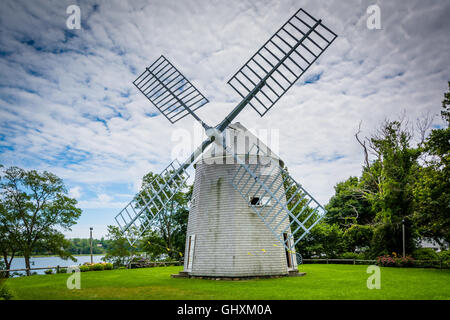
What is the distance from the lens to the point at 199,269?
13.0m

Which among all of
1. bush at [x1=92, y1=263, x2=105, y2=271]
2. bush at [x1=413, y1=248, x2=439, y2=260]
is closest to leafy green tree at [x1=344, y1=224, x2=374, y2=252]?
bush at [x1=413, y1=248, x2=439, y2=260]

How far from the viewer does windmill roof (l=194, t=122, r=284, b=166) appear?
13828mm

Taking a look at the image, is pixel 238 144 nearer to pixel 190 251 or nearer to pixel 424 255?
pixel 190 251

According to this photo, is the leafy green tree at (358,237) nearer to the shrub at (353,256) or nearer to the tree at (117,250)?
the shrub at (353,256)

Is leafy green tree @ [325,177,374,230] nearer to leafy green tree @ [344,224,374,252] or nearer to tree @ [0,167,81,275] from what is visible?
leafy green tree @ [344,224,374,252]

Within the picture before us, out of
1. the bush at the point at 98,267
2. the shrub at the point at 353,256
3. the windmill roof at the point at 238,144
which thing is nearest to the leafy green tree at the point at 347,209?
the shrub at the point at 353,256

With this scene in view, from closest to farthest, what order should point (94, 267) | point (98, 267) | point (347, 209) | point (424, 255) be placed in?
point (424, 255) → point (94, 267) → point (98, 267) → point (347, 209)

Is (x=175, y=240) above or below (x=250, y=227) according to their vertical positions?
below

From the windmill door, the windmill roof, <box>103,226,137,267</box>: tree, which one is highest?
the windmill roof

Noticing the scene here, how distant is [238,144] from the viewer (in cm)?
1398

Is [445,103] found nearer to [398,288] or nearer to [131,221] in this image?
[398,288]

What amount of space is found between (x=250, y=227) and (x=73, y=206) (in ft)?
66.8

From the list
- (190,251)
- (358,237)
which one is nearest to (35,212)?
(190,251)
